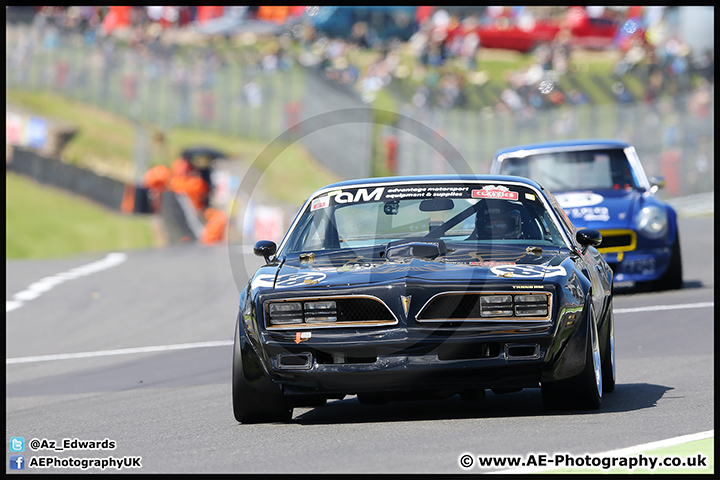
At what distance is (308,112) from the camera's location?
29.2m

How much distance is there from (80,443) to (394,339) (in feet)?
6.06

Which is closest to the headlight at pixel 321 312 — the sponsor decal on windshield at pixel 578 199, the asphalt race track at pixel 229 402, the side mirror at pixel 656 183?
the asphalt race track at pixel 229 402

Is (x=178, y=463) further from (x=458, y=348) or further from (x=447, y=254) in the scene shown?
(x=447, y=254)

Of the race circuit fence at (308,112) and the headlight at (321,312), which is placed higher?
the race circuit fence at (308,112)

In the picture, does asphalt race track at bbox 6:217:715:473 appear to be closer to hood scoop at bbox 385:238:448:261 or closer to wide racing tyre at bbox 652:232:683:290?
wide racing tyre at bbox 652:232:683:290

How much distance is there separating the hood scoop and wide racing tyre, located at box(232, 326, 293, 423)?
3.39 ft

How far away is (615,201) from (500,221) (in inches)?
213

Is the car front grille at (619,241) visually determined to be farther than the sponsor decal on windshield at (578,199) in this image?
No

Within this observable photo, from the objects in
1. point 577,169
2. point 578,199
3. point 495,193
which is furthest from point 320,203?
point 577,169

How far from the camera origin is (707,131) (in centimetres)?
2256

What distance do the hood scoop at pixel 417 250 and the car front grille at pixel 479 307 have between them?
0.56 meters

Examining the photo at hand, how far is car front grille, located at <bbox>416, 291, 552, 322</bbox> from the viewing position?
223 inches

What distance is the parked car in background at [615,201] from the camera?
1166 centimetres

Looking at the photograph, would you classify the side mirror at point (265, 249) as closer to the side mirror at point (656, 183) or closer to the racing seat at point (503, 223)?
the racing seat at point (503, 223)
